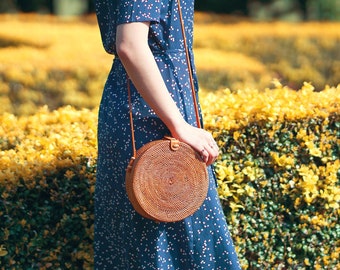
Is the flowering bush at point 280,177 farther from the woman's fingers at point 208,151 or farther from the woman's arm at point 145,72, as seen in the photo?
the woman's arm at point 145,72

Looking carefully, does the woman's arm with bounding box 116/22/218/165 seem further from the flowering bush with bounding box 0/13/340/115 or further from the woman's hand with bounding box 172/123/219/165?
the flowering bush with bounding box 0/13/340/115

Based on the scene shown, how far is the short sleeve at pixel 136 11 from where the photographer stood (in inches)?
99.8

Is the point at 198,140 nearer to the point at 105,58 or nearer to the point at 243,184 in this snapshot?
the point at 243,184

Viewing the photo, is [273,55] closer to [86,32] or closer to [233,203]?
Answer: [86,32]

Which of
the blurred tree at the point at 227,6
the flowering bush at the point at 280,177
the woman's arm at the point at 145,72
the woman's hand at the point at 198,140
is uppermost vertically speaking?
the woman's arm at the point at 145,72

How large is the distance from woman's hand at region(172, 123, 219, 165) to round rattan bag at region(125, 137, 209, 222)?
16 mm

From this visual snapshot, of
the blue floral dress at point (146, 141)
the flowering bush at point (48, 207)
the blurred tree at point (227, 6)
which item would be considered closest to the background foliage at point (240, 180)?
the flowering bush at point (48, 207)

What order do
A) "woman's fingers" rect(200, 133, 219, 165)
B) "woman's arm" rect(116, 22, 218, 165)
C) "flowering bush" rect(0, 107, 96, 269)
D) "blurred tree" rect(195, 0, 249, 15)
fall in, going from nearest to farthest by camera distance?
1. "woman's arm" rect(116, 22, 218, 165)
2. "woman's fingers" rect(200, 133, 219, 165)
3. "flowering bush" rect(0, 107, 96, 269)
4. "blurred tree" rect(195, 0, 249, 15)

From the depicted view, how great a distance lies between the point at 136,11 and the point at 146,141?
41 cm

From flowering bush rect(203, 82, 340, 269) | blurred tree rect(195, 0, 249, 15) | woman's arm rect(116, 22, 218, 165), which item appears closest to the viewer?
woman's arm rect(116, 22, 218, 165)

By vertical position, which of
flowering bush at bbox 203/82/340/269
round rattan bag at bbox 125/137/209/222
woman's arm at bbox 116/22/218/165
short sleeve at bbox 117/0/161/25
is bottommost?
flowering bush at bbox 203/82/340/269

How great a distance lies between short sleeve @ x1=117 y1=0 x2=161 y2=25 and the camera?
254cm

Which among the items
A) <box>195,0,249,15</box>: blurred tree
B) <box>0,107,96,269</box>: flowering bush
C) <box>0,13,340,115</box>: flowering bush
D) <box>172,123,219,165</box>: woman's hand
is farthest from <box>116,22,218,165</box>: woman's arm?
<box>195,0,249,15</box>: blurred tree

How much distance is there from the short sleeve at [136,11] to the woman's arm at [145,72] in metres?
0.02
